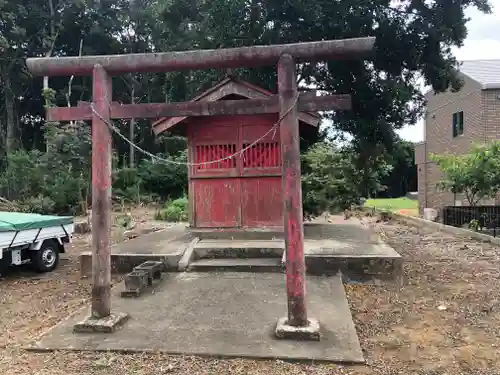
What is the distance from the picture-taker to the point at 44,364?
4008mm

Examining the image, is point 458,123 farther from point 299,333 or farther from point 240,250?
point 299,333

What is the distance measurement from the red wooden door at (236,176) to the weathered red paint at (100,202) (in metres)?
4.08

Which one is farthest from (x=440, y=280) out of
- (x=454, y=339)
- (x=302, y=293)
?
(x=302, y=293)

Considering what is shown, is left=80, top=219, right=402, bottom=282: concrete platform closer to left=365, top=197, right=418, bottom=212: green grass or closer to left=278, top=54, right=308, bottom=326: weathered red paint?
left=278, top=54, right=308, bottom=326: weathered red paint

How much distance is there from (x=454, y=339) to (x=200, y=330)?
2692 millimetres

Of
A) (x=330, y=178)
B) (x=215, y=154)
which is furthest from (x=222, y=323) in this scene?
(x=330, y=178)

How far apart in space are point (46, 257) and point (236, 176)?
4.02m

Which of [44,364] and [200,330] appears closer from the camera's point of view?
[44,364]

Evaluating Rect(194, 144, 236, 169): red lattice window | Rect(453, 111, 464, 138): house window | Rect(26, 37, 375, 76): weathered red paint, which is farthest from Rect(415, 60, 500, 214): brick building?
Rect(26, 37, 375, 76): weathered red paint

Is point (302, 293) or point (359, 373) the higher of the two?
point (302, 293)

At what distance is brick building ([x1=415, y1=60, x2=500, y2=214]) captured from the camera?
654 inches

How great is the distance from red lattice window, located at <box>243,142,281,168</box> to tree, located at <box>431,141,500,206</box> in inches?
308

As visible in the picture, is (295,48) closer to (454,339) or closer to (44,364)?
(454,339)

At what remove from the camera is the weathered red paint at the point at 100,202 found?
4.93m
